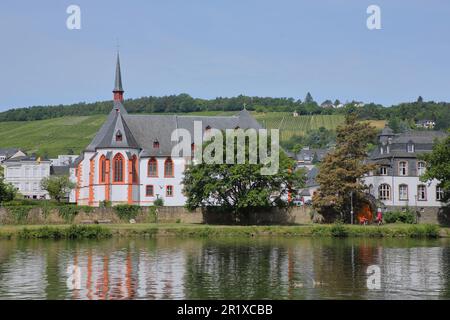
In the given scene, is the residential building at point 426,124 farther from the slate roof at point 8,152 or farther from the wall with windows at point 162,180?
the wall with windows at point 162,180

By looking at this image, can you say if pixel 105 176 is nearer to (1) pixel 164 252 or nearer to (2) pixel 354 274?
(1) pixel 164 252

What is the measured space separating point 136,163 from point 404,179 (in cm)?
2970

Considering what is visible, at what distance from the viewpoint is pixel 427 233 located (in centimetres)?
6069

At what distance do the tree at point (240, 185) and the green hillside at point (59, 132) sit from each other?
9601 centimetres

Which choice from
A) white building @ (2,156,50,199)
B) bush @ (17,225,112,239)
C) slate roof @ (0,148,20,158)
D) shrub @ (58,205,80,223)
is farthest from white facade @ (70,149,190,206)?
slate roof @ (0,148,20,158)

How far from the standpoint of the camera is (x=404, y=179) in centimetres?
7650

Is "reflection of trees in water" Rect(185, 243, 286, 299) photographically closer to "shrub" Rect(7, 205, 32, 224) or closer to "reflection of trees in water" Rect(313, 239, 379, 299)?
"reflection of trees in water" Rect(313, 239, 379, 299)

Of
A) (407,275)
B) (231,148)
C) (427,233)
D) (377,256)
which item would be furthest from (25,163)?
(407,275)

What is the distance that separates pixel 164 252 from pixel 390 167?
→ 126 ft

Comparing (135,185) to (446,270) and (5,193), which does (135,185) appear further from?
(446,270)

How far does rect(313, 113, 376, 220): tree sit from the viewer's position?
6662cm

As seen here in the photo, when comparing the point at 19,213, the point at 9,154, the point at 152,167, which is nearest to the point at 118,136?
the point at 152,167
